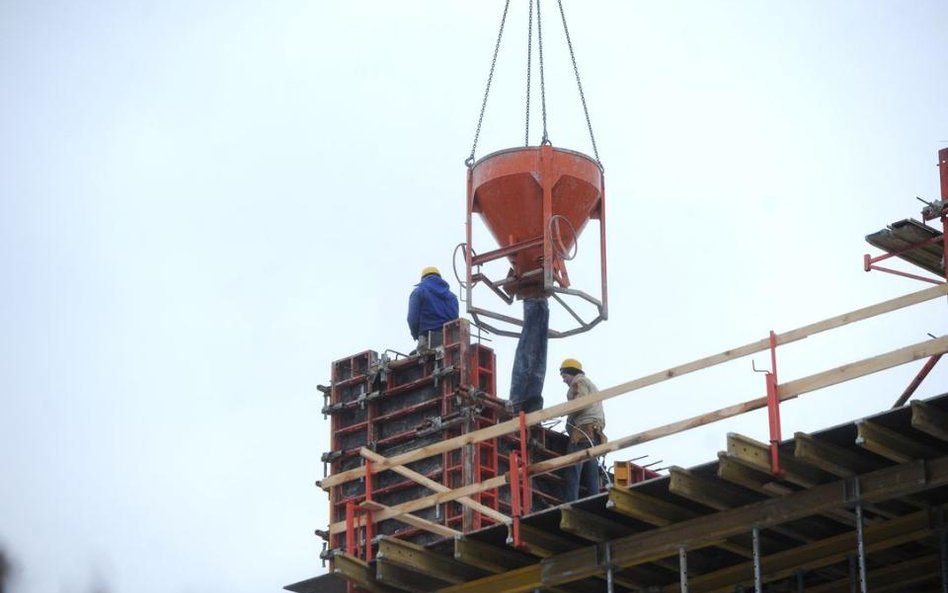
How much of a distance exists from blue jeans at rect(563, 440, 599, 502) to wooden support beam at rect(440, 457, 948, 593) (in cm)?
265

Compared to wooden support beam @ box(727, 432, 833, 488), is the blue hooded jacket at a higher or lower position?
higher

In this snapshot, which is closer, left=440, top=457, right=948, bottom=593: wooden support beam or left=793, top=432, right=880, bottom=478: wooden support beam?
left=793, top=432, right=880, bottom=478: wooden support beam

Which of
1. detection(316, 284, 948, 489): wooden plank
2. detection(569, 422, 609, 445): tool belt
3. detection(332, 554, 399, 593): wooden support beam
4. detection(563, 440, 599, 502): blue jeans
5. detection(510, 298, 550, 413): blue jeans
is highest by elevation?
detection(510, 298, 550, 413): blue jeans

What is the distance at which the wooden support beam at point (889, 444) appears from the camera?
64.1 ft

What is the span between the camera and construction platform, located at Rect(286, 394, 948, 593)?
20000 mm

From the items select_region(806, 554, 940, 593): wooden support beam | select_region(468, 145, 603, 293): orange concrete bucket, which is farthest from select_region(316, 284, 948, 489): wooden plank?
select_region(468, 145, 603, 293): orange concrete bucket

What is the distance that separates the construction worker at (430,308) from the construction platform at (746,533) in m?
4.88

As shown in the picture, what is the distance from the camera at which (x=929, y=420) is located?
758 inches

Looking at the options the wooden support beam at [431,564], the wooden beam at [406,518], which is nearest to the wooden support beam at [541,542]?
the wooden support beam at [431,564]

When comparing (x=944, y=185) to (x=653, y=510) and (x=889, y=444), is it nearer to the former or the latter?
(x=889, y=444)

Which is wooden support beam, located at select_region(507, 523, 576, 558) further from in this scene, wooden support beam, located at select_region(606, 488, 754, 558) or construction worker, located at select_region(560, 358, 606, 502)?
construction worker, located at select_region(560, 358, 606, 502)

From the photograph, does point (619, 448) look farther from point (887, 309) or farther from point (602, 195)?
point (602, 195)

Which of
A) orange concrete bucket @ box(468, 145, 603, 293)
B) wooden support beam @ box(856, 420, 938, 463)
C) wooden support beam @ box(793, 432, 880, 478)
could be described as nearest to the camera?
wooden support beam @ box(856, 420, 938, 463)

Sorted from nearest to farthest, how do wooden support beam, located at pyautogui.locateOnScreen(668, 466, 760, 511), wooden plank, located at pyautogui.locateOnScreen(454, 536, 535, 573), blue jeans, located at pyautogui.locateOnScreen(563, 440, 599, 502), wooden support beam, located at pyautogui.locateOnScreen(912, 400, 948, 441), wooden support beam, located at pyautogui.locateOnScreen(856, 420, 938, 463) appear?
wooden support beam, located at pyautogui.locateOnScreen(912, 400, 948, 441)
wooden support beam, located at pyautogui.locateOnScreen(856, 420, 938, 463)
wooden support beam, located at pyautogui.locateOnScreen(668, 466, 760, 511)
wooden plank, located at pyautogui.locateOnScreen(454, 536, 535, 573)
blue jeans, located at pyautogui.locateOnScreen(563, 440, 599, 502)
